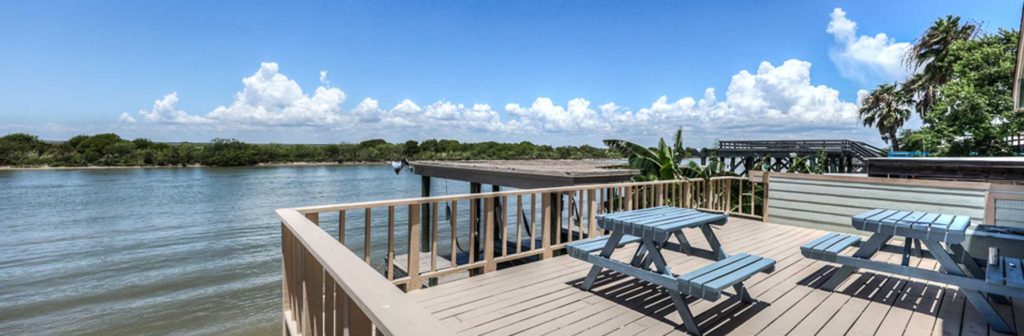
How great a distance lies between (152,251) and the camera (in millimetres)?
12016

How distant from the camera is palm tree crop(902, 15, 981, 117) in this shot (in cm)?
1512

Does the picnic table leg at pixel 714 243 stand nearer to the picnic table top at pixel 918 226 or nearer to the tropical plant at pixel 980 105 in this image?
the picnic table top at pixel 918 226

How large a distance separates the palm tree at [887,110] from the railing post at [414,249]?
26.1m

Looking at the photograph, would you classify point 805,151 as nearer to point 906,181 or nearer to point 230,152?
point 906,181

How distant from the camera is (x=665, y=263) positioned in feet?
8.79

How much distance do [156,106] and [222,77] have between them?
723 inches

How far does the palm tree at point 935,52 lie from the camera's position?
1512cm

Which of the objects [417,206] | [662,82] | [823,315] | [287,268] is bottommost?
[823,315]

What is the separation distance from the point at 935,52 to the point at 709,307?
2077 centimetres

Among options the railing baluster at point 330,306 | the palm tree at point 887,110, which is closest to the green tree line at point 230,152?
the palm tree at point 887,110

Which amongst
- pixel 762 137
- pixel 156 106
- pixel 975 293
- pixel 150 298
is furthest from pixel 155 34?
pixel 762 137

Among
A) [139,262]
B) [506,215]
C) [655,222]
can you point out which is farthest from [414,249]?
[139,262]

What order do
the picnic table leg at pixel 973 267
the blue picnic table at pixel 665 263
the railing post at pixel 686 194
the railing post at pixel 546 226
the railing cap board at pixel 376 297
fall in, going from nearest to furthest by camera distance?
the railing cap board at pixel 376 297 < the blue picnic table at pixel 665 263 < the picnic table leg at pixel 973 267 < the railing post at pixel 546 226 < the railing post at pixel 686 194

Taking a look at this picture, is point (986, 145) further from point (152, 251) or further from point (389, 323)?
point (152, 251)
